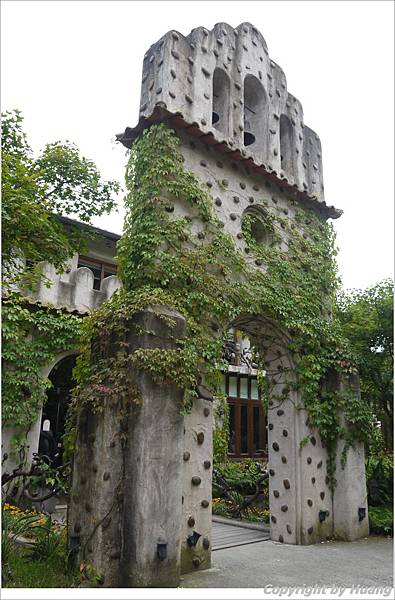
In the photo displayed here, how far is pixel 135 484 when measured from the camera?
5.46 meters

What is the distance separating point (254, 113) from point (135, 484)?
7.53 m

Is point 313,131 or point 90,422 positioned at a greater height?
point 313,131

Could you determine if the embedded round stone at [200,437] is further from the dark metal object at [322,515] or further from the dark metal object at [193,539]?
the dark metal object at [322,515]

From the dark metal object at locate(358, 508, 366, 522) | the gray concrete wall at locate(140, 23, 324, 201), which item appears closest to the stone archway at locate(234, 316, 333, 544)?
the dark metal object at locate(358, 508, 366, 522)

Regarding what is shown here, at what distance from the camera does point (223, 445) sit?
15.8m

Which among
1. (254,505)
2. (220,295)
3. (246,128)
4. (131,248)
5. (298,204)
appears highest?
(246,128)

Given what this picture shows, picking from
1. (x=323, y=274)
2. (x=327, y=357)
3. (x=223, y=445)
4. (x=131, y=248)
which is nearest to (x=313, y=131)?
(x=323, y=274)

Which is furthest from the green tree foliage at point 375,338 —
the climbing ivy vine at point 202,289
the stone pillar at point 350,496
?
the stone pillar at point 350,496

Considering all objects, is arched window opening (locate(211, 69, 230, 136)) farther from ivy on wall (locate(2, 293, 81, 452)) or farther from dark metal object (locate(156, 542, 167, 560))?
dark metal object (locate(156, 542, 167, 560))

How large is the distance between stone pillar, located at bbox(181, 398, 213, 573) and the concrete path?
0.69ft

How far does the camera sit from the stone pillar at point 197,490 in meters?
6.12

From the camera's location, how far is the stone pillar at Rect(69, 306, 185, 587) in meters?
5.34

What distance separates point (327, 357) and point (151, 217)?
4061mm

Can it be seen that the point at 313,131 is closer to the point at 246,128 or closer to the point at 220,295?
the point at 246,128
